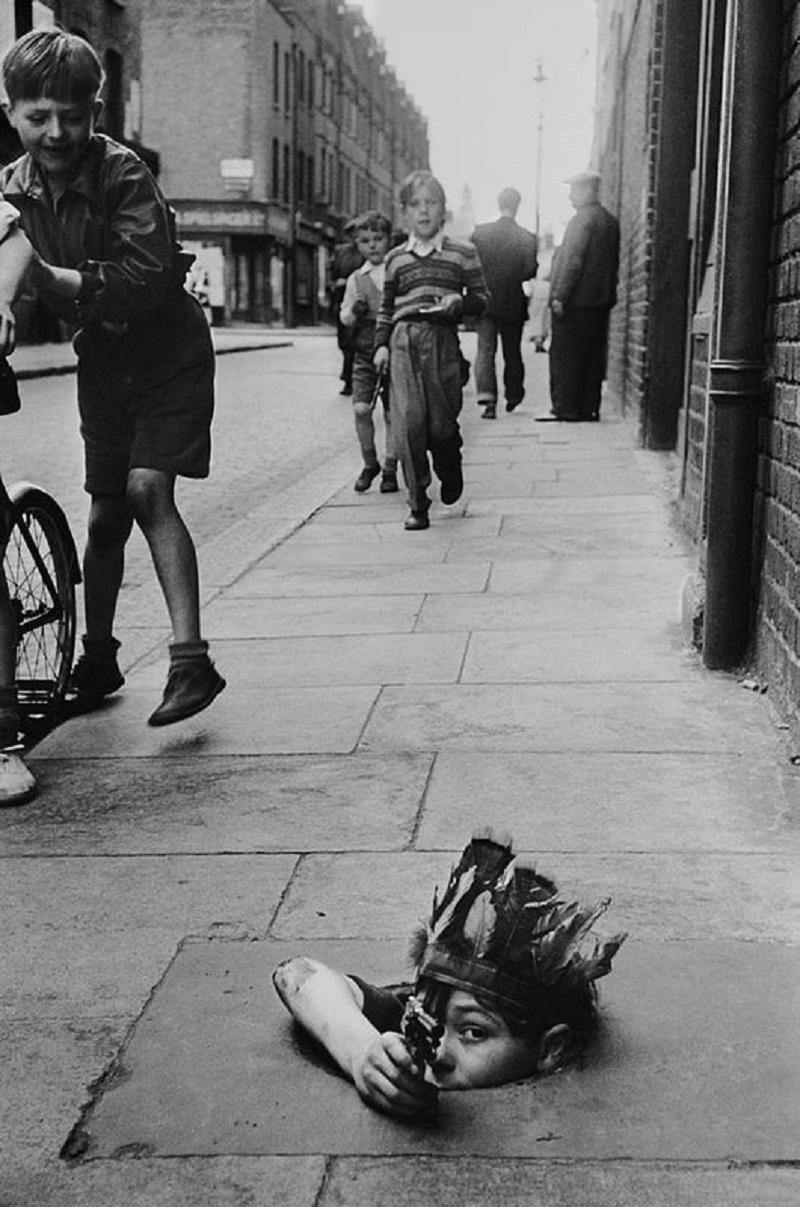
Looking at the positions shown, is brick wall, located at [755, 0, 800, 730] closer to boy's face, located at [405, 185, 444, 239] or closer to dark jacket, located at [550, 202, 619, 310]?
boy's face, located at [405, 185, 444, 239]

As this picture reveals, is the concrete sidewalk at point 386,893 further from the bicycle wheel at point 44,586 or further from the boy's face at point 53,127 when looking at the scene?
the boy's face at point 53,127

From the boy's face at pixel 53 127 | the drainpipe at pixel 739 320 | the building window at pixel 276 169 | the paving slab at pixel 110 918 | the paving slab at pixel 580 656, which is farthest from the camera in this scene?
the building window at pixel 276 169

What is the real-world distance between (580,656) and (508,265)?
1074 cm

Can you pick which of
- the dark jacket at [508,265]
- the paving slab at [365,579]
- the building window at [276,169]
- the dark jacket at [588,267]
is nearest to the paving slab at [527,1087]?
the paving slab at [365,579]

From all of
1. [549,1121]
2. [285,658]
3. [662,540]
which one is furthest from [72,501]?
[549,1121]

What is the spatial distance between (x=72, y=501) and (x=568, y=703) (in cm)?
585

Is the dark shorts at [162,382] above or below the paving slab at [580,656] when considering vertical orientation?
above

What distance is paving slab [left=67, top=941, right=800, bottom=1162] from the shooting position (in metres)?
2.30

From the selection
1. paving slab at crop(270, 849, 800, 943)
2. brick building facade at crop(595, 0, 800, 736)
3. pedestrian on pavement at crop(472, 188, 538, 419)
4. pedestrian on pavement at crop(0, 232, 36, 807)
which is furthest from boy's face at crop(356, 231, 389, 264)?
paving slab at crop(270, 849, 800, 943)

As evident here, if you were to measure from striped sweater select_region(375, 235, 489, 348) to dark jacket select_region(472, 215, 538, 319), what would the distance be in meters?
6.94

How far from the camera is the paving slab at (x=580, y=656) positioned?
5.13 meters

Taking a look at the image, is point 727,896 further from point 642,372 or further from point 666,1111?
point 642,372

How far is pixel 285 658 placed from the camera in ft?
18.2

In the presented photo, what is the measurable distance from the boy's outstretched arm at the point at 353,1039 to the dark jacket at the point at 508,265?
13278mm
